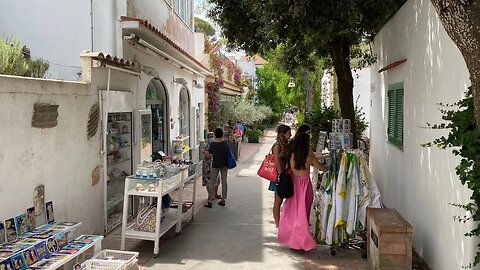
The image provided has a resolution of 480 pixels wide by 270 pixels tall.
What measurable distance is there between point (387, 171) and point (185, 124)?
24.2ft

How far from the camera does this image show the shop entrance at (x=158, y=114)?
1075 centimetres

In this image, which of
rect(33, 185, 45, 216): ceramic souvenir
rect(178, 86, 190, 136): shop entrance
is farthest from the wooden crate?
rect(178, 86, 190, 136): shop entrance

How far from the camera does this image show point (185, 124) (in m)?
14.4

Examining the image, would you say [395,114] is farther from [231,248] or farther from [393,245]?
[231,248]

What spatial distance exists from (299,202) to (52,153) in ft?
11.0

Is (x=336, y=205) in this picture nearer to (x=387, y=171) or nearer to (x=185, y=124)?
(x=387, y=171)

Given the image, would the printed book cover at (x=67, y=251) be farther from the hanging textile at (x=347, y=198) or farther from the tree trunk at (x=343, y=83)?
the tree trunk at (x=343, y=83)

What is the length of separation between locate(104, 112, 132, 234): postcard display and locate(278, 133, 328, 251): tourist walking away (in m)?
2.89

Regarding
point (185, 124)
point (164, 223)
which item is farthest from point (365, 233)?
point (185, 124)

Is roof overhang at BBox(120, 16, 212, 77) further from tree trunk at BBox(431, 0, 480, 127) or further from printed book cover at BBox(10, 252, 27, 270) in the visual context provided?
tree trunk at BBox(431, 0, 480, 127)

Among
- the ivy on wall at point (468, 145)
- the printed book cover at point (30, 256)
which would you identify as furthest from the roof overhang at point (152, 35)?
the ivy on wall at point (468, 145)

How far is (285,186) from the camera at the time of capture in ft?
21.7

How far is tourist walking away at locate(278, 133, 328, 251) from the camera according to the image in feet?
21.3

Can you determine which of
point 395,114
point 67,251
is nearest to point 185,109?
point 395,114
